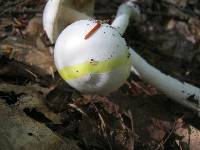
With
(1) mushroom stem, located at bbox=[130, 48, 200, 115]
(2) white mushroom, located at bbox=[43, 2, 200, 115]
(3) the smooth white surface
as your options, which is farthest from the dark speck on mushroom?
(3) the smooth white surface

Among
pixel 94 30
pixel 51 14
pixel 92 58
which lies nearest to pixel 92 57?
pixel 92 58

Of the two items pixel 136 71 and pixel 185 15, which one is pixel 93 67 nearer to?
pixel 136 71

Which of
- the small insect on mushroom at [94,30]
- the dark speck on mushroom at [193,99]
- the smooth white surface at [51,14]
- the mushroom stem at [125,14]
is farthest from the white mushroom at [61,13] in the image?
the dark speck on mushroom at [193,99]

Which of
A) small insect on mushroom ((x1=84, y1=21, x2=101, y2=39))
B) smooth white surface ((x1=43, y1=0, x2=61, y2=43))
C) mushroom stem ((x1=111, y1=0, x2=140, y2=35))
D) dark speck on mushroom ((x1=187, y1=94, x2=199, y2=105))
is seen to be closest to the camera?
small insect on mushroom ((x1=84, y1=21, x2=101, y2=39))

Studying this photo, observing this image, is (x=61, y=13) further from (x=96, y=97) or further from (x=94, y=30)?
(x=96, y=97)

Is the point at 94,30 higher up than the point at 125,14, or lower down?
higher up

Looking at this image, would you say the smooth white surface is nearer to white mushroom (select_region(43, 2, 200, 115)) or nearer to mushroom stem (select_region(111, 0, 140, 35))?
white mushroom (select_region(43, 2, 200, 115))

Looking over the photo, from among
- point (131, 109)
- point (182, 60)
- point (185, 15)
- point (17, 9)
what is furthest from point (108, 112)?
point (185, 15)
